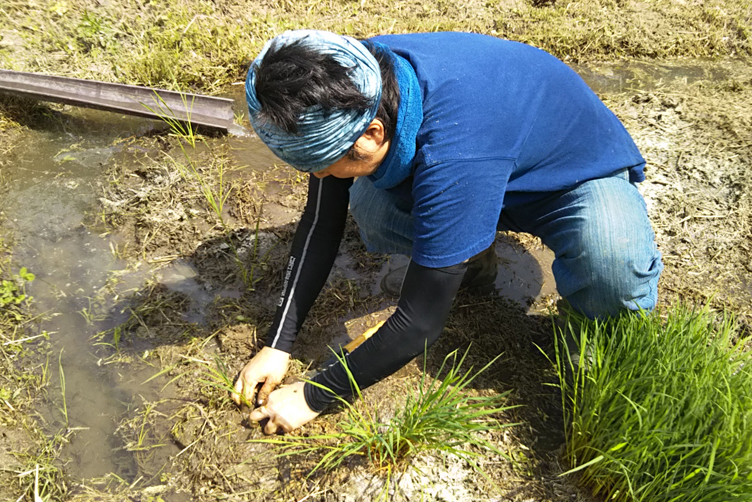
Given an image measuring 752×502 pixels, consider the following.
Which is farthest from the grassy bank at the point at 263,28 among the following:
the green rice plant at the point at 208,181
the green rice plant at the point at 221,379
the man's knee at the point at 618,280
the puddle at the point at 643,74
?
the man's knee at the point at 618,280

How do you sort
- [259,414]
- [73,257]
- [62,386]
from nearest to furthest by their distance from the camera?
[259,414]
[62,386]
[73,257]

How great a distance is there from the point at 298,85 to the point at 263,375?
1.07 m

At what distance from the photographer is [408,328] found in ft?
4.86

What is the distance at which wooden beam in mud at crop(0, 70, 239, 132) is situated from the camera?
317cm

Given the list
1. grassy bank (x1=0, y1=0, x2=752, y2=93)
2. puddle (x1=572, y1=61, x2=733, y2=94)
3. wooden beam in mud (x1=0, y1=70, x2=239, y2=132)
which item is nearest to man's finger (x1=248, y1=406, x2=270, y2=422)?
wooden beam in mud (x1=0, y1=70, x2=239, y2=132)

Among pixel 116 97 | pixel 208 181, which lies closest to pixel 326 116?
pixel 208 181

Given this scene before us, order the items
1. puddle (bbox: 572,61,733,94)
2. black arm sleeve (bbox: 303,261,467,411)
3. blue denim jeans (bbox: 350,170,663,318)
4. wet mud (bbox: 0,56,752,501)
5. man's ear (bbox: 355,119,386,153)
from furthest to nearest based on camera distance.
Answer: puddle (bbox: 572,61,733,94)
wet mud (bbox: 0,56,752,501)
blue denim jeans (bbox: 350,170,663,318)
black arm sleeve (bbox: 303,261,467,411)
man's ear (bbox: 355,119,386,153)

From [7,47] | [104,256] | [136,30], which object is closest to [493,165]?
[104,256]

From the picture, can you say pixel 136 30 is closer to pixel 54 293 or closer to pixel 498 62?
pixel 54 293

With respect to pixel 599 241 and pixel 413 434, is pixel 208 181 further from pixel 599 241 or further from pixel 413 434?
pixel 599 241

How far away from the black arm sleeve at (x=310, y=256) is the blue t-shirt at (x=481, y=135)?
0.51 metres

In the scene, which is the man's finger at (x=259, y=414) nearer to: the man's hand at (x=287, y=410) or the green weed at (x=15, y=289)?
the man's hand at (x=287, y=410)

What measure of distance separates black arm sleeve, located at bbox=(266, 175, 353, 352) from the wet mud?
0.82 ft

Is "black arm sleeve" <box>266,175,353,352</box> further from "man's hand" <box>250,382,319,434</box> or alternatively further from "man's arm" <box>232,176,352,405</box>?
"man's hand" <box>250,382,319,434</box>
